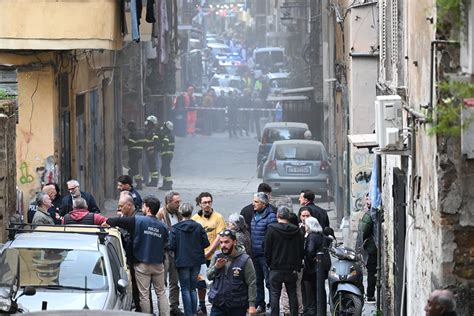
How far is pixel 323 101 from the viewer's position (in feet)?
136

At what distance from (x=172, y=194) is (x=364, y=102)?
692cm

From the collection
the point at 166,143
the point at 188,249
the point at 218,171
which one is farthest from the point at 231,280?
the point at 218,171

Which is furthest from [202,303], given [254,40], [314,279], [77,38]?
[254,40]

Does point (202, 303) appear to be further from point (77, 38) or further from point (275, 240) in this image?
point (77, 38)

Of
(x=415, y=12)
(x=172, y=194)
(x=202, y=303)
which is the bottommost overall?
(x=202, y=303)

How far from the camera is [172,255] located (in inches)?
733

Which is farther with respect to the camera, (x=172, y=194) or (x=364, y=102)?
(x=364, y=102)

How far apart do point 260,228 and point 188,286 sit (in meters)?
1.37

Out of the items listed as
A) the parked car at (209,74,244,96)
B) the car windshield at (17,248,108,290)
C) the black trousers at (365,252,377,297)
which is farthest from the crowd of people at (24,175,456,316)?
the parked car at (209,74,244,96)

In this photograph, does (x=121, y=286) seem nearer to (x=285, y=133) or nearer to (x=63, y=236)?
(x=63, y=236)

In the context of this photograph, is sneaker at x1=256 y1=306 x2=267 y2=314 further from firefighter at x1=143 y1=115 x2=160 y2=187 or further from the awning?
firefighter at x1=143 y1=115 x2=160 y2=187

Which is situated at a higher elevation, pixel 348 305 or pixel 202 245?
pixel 202 245

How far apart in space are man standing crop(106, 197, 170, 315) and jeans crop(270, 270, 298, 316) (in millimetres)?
1382

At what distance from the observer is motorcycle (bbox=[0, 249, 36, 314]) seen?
1300 cm
